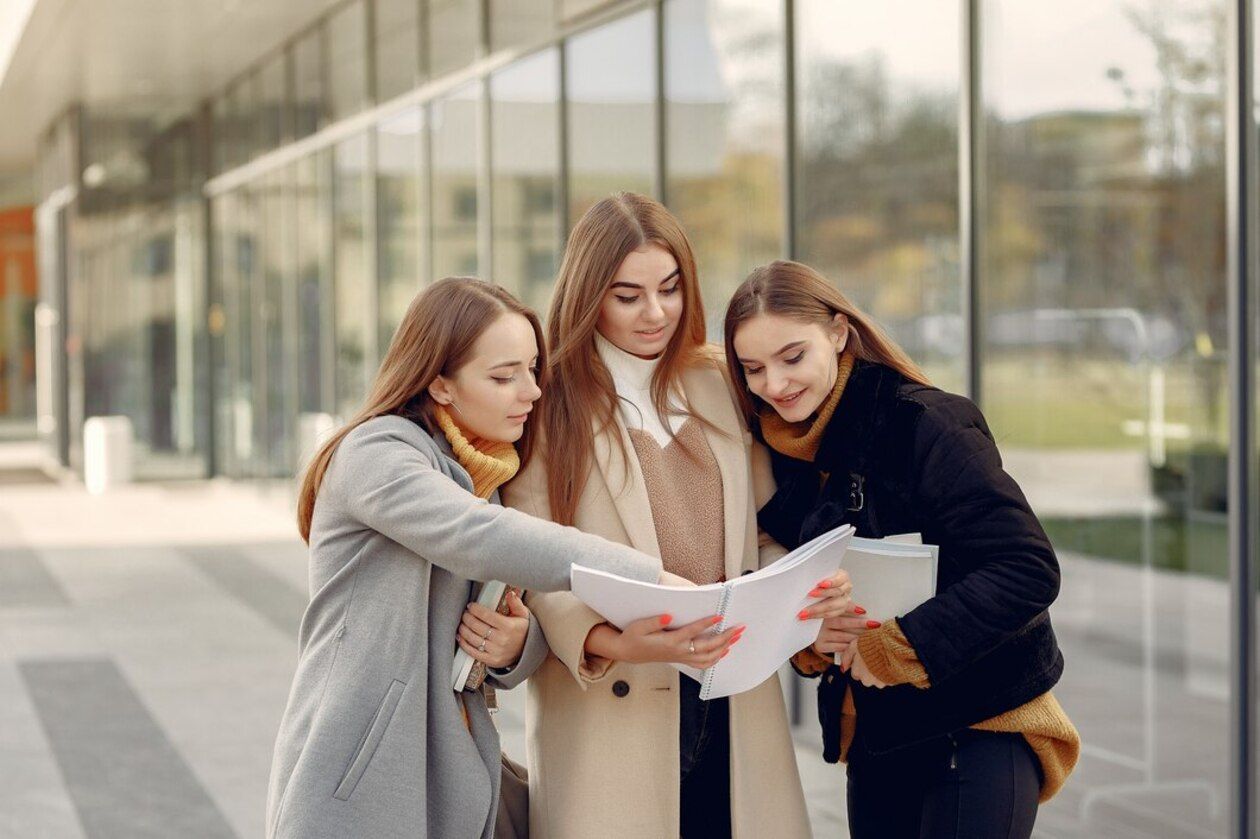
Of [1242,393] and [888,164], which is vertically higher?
[888,164]

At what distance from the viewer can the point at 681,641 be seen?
267cm

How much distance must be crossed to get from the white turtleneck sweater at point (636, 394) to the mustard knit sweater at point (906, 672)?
7.2 inches

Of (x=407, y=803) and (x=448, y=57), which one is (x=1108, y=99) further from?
(x=448, y=57)

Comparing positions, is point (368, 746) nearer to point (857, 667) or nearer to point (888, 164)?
point (857, 667)

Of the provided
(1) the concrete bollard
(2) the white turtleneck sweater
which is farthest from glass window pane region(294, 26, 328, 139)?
(2) the white turtleneck sweater

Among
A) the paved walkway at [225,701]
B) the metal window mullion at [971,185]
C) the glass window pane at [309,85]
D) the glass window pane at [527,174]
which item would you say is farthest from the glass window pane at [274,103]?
the metal window mullion at [971,185]

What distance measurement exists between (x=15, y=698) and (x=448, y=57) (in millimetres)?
5653

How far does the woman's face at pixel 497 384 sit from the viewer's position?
2.79 m

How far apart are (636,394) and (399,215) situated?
10.9 meters

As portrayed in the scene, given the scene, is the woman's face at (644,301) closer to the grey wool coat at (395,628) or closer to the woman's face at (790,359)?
the woman's face at (790,359)

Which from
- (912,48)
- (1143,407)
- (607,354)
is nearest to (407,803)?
(607,354)

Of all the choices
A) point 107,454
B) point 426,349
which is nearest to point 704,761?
point 426,349

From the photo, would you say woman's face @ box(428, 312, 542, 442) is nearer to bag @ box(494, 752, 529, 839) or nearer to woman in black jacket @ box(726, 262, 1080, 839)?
woman in black jacket @ box(726, 262, 1080, 839)

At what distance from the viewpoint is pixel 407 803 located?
2.70 m
